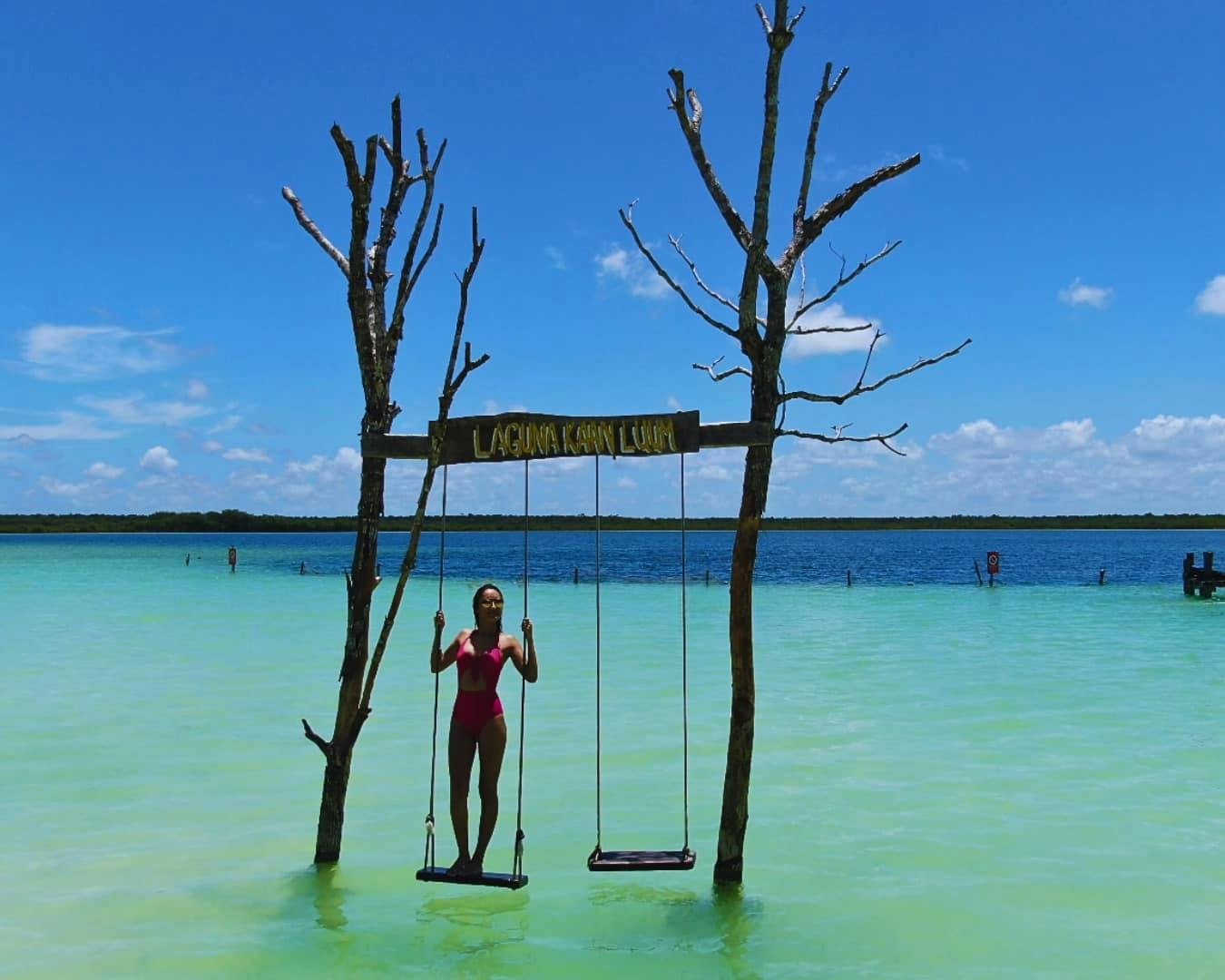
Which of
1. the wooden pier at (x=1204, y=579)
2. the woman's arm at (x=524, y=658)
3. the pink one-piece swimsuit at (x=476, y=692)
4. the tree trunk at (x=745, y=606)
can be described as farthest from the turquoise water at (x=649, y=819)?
the wooden pier at (x=1204, y=579)

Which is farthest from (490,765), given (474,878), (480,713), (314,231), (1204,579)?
(1204,579)

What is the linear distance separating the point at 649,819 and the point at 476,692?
4745mm

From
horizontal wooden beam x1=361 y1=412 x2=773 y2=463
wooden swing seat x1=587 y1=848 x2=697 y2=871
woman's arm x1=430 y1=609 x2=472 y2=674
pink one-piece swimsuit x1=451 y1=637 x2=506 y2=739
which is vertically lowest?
wooden swing seat x1=587 y1=848 x2=697 y2=871

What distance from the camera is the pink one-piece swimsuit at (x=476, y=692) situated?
275 inches

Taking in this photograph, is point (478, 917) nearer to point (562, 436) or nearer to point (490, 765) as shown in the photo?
point (490, 765)

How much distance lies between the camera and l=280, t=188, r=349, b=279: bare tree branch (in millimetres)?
7969

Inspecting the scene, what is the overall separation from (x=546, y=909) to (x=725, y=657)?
645 inches

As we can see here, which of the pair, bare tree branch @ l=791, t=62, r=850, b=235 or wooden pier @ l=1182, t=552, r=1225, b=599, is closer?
bare tree branch @ l=791, t=62, r=850, b=235

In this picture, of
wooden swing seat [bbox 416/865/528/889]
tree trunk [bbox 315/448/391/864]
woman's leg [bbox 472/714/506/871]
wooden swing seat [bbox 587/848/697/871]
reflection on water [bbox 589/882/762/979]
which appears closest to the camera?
wooden swing seat [bbox 416/865/528/889]

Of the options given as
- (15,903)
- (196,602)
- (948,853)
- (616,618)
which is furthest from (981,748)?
(196,602)

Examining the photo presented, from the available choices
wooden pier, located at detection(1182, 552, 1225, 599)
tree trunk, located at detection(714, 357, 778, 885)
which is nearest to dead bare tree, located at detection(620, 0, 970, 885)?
tree trunk, located at detection(714, 357, 778, 885)

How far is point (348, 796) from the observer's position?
11.8m

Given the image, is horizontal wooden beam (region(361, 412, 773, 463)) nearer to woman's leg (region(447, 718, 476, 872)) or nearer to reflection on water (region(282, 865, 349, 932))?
woman's leg (region(447, 718, 476, 872))

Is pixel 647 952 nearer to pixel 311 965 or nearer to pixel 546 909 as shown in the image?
pixel 546 909
